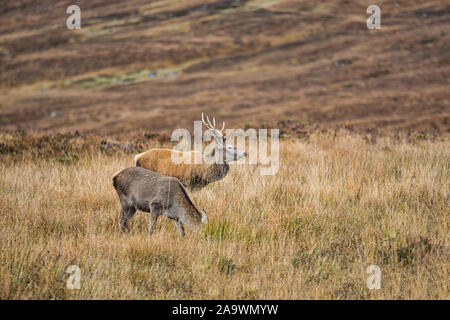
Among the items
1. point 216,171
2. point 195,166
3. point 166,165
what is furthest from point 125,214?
point 216,171

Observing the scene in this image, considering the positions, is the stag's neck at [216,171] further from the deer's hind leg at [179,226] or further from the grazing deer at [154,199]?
the deer's hind leg at [179,226]

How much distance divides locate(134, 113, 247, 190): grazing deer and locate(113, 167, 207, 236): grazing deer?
1.69 meters

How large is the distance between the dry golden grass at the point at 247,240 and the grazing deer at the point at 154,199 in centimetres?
20

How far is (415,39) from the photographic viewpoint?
5297 centimetres

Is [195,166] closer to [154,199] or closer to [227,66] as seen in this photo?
[154,199]

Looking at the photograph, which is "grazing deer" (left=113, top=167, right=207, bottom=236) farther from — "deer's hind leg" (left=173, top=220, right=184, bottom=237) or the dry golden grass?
the dry golden grass

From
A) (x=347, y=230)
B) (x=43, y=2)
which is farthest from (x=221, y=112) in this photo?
(x=43, y=2)

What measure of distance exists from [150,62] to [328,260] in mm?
57836

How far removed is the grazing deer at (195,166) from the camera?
26.3ft

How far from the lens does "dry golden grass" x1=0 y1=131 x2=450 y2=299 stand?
4.22m

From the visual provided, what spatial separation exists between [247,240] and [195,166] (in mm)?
2976

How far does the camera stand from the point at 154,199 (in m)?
5.73
